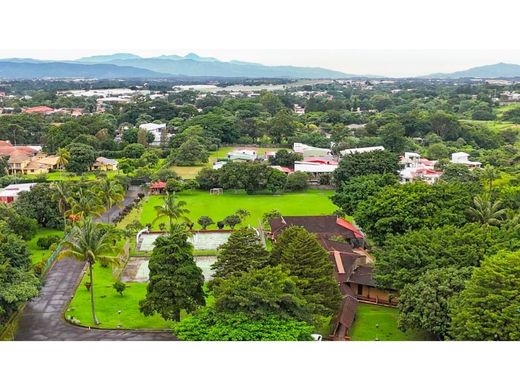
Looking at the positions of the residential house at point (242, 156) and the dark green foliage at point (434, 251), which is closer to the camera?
the dark green foliage at point (434, 251)

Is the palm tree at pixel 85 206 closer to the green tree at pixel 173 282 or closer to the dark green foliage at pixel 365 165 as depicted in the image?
the green tree at pixel 173 282

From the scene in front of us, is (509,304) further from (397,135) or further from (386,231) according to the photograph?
(397,135)

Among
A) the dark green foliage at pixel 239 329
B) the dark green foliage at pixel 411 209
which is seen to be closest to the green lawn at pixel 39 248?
the dark green foliage at pixel 239 329

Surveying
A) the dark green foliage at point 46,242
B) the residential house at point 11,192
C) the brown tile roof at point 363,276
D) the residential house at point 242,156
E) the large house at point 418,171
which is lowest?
the dark green foliage at point 46,242

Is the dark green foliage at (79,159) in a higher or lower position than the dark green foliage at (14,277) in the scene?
lower

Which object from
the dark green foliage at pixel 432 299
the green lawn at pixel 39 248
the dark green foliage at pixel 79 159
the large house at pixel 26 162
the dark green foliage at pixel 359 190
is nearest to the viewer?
the dark green foliage at pixel 432 299

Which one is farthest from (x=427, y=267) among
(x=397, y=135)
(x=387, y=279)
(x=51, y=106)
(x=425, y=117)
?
(x=51, y=106)
